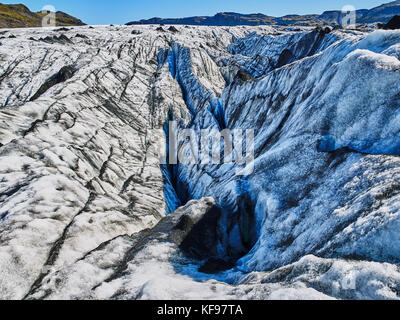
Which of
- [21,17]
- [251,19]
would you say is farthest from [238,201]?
[251,19]

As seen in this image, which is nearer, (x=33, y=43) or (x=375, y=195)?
(x=375, y=195)

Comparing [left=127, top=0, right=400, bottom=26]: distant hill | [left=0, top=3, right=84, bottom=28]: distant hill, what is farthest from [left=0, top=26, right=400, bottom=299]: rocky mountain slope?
[left=127, top=0, right=400, bottom=26]: distant hill

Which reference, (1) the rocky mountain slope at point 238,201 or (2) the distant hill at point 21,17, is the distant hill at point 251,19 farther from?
(1) the rocky mountain slope at point 238,201

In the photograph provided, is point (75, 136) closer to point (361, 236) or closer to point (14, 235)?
point (14, 235)

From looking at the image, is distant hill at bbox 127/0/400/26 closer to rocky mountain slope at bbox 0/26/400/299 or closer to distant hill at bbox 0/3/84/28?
distant hill at bbox 0/3/84/28

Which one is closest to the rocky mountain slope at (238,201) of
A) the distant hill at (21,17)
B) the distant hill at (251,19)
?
the distant hill at (21,17)

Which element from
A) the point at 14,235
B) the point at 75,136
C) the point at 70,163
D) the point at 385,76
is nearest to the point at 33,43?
the point at 75,136

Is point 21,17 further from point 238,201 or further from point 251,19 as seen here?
point 251,19
